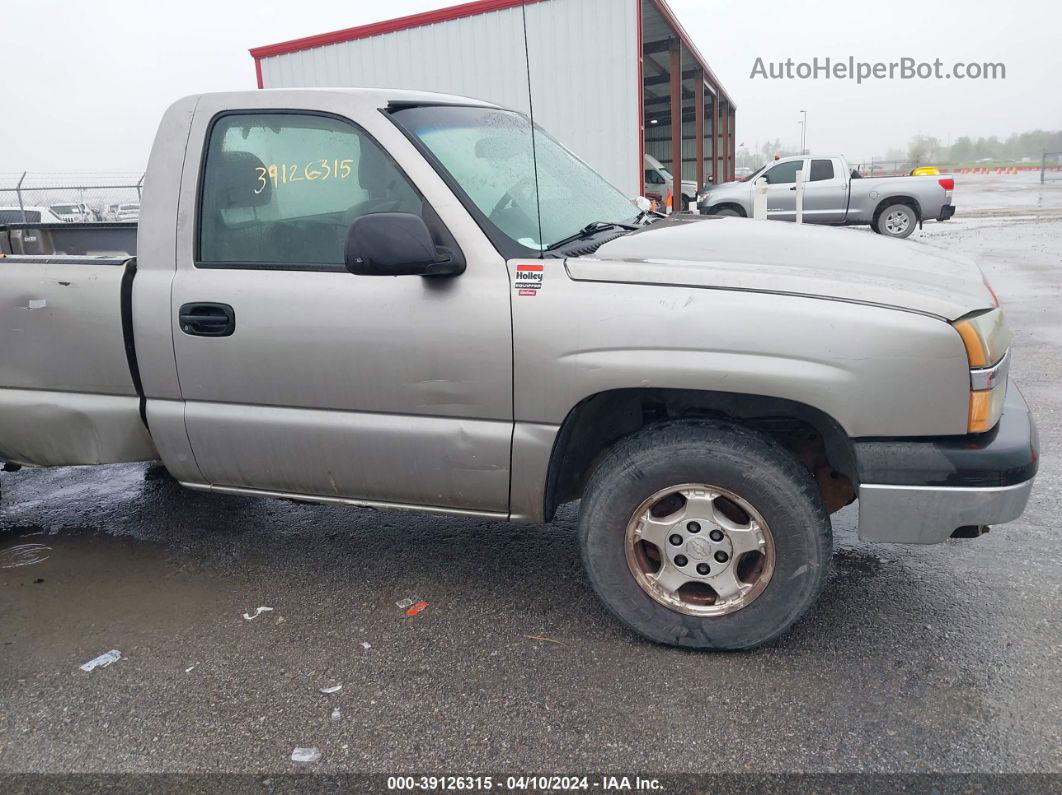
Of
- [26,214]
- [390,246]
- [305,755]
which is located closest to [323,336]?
[390,246]

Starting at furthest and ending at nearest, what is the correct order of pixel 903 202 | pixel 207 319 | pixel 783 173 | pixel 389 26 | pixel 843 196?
pixel 783 173 → pixel 843 196 → pixel 903 202 → pixel 389 26 → pixel 207 319

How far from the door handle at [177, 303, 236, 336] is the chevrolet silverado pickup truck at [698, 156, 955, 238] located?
14.7m

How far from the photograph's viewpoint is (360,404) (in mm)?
2963

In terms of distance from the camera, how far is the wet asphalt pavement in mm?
2373

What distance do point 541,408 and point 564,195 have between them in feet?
3.53

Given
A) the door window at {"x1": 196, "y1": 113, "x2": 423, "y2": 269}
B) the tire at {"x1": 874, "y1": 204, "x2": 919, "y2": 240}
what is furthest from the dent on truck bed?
the tire at {"x1": 874, "y1": 204, "x2": 919, "y2": 240}

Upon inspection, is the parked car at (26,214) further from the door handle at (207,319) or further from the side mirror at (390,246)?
the side mirror at (390,246)

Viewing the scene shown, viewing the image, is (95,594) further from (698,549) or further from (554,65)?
(554,65)

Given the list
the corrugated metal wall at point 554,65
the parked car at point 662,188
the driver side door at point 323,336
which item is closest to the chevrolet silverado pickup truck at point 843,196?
the parked car at point 662,188

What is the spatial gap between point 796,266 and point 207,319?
209 centimetres

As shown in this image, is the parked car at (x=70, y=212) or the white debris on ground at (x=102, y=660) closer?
the white debris on ground at (x=102, y=660)

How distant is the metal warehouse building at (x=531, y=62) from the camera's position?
12.6 m

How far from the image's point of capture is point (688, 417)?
9.23ft

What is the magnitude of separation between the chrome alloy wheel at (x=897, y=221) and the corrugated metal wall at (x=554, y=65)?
6.93m
